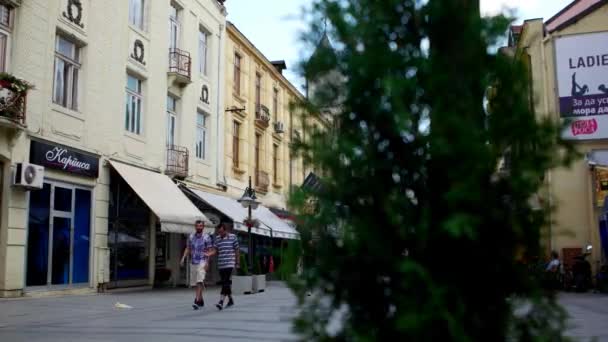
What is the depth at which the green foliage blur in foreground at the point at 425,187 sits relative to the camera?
7.80ft

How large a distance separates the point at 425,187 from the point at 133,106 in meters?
17.9

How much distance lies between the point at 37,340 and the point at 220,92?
1825cm

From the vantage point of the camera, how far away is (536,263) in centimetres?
A: 266

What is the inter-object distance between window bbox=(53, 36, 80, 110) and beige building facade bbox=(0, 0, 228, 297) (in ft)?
0.11

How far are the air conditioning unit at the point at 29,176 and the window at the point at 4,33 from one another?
2146 mm

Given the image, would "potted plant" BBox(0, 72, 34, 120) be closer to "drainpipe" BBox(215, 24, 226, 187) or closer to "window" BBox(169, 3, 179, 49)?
"window" BBox(169, 3, 179, 49)

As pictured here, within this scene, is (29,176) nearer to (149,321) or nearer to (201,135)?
(149,321)

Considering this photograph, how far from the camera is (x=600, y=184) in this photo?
20.5m

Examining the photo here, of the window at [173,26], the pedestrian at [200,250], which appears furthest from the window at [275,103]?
the pedestrian at [200,250]

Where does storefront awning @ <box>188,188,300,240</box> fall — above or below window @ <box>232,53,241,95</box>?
below

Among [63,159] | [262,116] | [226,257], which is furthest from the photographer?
[262,116]

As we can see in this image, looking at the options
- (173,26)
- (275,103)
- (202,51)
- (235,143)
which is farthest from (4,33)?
(275,103)

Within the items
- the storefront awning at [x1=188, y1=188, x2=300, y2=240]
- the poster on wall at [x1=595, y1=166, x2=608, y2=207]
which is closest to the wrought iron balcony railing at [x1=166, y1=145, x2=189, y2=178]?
the storefront awning at [x1=188, y1=188, x2=300, y2=240]

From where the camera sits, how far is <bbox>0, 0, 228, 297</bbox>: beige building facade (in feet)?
46.3
